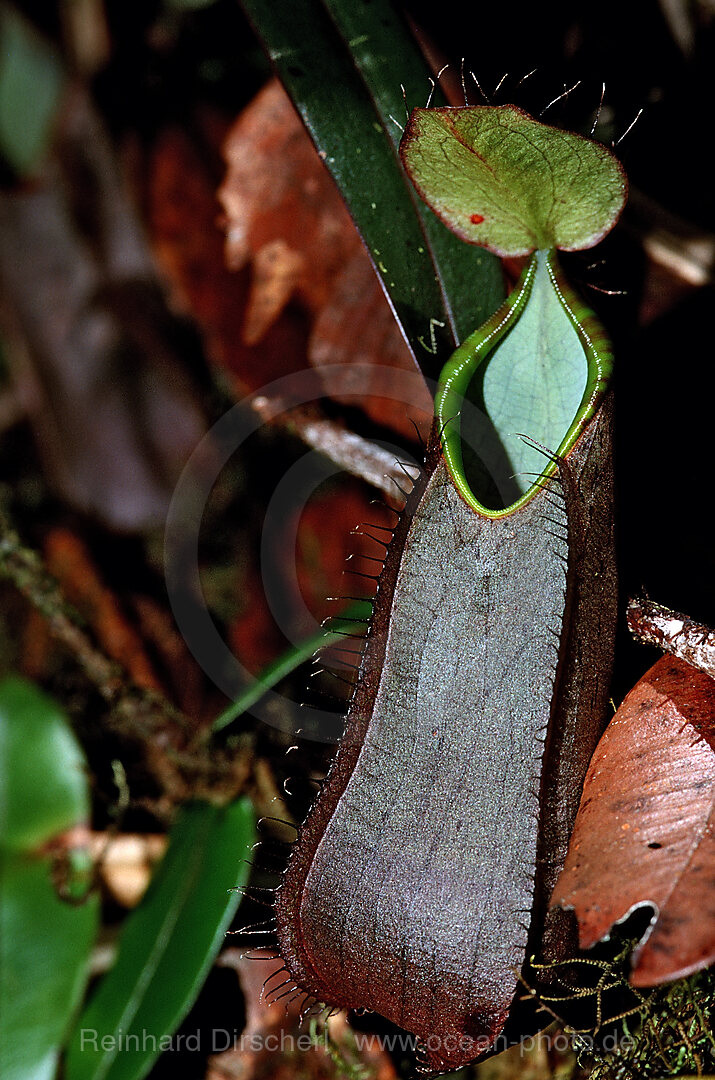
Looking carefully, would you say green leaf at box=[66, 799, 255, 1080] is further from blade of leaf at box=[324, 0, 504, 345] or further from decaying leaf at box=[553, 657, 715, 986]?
blade of leaf at box=[324, 0, 504, 345]

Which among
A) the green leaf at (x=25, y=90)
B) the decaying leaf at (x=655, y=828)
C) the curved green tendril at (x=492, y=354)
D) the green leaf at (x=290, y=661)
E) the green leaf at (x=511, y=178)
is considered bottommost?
the decaying leaf at (x=655, y=828)

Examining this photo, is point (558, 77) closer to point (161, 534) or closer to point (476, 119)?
point (476, 119)

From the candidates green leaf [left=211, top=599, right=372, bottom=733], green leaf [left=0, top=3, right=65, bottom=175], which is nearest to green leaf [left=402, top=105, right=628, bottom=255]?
green leaf [left=211, top=599, right=372, bottom=733]

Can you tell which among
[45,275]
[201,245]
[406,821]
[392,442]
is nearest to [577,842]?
[406,821]

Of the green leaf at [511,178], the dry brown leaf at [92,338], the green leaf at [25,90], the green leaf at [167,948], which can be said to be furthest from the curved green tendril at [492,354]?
the green leaf at [25,90]

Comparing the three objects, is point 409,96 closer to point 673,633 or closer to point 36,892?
point 673,633

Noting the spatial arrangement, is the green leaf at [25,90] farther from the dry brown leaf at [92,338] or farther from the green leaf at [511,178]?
the green leaf at [511,178]
